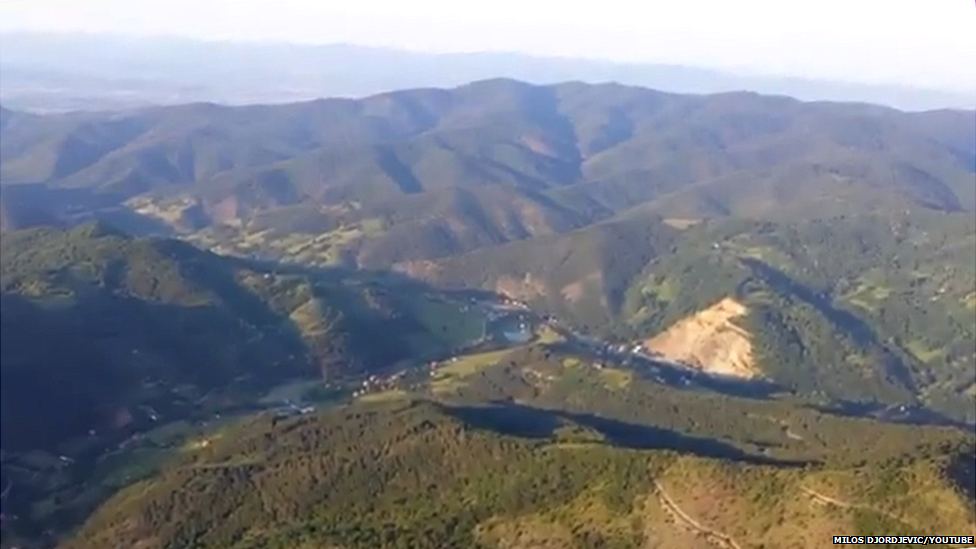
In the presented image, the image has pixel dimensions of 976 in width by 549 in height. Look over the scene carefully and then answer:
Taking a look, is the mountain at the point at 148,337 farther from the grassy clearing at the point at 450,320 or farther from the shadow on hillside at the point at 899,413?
the shadow on hillside at the point at 899,413

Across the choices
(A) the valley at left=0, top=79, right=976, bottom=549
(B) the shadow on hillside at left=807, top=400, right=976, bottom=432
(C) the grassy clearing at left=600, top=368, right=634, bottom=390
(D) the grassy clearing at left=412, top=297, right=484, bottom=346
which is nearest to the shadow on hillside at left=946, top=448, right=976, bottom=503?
(A) the valley at left=0, top=79, right=976, bottom=549

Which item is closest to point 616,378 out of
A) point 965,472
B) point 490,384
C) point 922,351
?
point 490,384

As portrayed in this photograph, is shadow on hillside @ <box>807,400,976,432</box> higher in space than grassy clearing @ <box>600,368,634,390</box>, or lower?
lower

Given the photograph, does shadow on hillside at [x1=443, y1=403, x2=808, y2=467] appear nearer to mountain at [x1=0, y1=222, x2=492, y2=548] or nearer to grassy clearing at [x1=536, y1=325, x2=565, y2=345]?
mountain at [x1=0, y1=222, x2=492, y2=548]

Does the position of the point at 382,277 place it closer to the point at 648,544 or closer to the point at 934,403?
the point at 934,403

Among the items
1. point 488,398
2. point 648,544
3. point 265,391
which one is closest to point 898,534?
point 648,544

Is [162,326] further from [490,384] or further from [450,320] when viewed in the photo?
[450,320]

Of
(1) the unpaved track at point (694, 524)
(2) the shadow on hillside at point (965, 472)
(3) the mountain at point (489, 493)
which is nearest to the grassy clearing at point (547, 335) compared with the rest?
(3) the mountain at point (489, 493)
